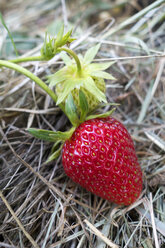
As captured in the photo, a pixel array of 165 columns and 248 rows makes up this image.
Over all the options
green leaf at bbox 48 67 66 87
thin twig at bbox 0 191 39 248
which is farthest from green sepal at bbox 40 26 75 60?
thin twig at bbox 0 191 39 248

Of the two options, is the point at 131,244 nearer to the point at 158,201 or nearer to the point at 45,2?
the point at 158,201

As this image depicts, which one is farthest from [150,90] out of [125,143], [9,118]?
[9,118]

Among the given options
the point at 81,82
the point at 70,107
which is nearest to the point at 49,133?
the point at 70,107

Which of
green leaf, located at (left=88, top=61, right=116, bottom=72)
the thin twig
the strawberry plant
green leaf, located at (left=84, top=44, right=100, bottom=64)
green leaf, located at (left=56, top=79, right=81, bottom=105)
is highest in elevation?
green leaf, located at (left=84, top=44, right=100, bottom=64)

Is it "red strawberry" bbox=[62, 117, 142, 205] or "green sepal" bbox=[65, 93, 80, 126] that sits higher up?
"green sepal" bbox=[65, 93, 80, 126]

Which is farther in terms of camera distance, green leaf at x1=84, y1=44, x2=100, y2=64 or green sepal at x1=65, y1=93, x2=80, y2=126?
green leaf at x1=84, y1=44, x2=100, y2=64

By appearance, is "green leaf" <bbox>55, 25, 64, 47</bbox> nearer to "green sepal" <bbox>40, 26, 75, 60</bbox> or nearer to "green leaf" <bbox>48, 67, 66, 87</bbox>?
"green sepal" <bbox>40, 26, 75, 60</bbox>

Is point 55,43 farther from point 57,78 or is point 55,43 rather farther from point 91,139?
point 91,139
